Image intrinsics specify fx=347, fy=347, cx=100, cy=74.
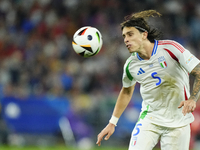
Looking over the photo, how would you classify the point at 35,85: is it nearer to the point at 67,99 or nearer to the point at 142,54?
the point at 67,99

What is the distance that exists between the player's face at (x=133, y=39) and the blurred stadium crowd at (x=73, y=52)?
5.37 m

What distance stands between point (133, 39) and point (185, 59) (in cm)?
75

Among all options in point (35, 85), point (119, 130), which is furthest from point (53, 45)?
point (119, 130)

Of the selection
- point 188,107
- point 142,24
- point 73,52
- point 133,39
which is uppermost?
point 142,24

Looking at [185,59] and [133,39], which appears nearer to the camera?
[185,59]

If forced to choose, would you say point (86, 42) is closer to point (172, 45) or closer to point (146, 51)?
Answer: point (146, 51)

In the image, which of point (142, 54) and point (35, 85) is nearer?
point (142, 54)

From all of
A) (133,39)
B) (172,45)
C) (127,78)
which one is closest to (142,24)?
(133,39)

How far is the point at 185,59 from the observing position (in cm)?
425

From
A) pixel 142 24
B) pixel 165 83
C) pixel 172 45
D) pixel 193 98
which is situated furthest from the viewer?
pixel 142 24

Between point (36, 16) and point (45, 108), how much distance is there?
6.34 m

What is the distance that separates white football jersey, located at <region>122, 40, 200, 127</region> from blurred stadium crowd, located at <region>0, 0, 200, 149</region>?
5.24 m

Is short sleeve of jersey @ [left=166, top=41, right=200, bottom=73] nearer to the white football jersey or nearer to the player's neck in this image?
the white football jersey

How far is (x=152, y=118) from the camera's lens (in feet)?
15.1
